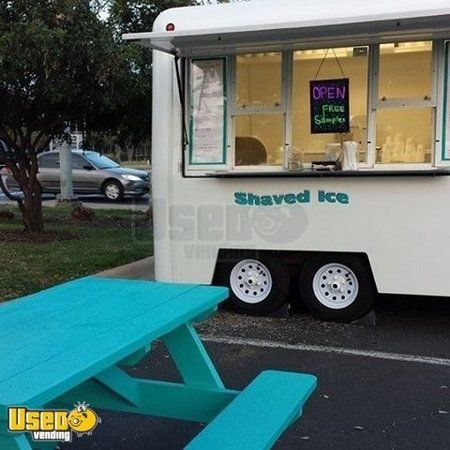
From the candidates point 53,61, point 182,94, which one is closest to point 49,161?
Answer: point 53,61

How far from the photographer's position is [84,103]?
942 centimetres

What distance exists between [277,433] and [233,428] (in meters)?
0.19

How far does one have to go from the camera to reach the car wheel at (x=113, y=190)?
18.9 meters

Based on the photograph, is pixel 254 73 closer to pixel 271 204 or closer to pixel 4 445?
pixel 271 204

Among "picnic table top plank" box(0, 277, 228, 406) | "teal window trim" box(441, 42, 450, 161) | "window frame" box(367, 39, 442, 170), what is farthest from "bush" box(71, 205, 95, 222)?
"picnic table top plank" box(0, 277, 228, 406)

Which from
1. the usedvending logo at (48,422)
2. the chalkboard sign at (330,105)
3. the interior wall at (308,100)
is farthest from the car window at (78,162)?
the usedvending logo at (48,422)

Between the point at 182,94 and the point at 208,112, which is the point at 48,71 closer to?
the point at 182,94

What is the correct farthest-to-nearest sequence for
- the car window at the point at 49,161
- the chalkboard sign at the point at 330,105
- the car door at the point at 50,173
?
the car window at the point at 49,161
the car door at the point at 50,173
the chalkboard sign at the point at 330,105

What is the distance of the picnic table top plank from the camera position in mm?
2115

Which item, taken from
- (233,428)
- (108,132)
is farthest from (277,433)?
(108,132)

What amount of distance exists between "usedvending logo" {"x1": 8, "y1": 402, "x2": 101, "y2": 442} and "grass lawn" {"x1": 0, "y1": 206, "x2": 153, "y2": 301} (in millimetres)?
4090

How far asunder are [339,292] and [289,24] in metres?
2.52

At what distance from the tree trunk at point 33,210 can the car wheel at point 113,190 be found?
8481 mm

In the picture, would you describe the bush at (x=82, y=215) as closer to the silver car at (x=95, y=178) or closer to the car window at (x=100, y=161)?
the silver car at (x=95, y=178)
